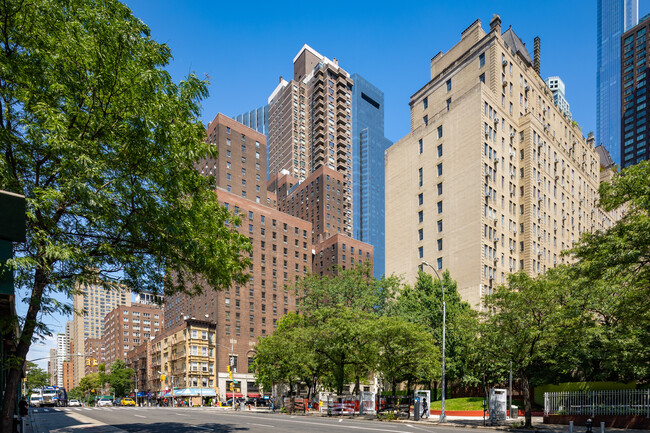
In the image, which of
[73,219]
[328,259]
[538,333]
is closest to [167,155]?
[73,219]

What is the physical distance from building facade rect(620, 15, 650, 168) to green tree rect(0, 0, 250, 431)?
190 metres

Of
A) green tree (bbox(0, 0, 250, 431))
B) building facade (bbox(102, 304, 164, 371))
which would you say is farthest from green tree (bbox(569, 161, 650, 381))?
building facade (bbox(102, 304, 164, 371))

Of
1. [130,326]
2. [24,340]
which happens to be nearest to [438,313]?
[24,340]

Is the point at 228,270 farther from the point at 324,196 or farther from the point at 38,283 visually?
the point at 324,196

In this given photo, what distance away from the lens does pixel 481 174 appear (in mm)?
65875

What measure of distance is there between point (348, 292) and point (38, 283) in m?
46.1

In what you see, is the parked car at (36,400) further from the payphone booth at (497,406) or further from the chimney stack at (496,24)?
the chimney stack at (496,24)

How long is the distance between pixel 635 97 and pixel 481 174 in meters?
150

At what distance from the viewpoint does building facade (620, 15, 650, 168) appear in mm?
169875

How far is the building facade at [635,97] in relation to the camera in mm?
169875

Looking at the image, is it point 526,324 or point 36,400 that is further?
point 36,400

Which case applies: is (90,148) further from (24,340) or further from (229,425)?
(229,425)

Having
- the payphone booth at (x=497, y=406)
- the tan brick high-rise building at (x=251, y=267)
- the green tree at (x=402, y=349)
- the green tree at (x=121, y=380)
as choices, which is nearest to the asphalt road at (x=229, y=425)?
the payphone booth at (x=497, y=406)

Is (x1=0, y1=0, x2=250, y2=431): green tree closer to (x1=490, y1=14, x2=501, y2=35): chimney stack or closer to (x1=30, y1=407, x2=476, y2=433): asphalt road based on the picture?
(x1=30, y1=407, x2=476, y2=433): asphalt road
